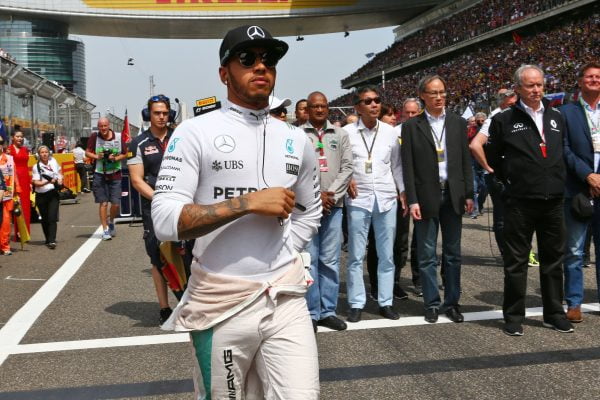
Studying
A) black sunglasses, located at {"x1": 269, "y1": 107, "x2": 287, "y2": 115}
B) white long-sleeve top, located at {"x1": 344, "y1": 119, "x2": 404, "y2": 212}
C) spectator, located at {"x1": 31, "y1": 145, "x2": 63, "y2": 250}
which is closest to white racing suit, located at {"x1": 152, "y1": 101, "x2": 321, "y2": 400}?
white long-sleeve top, located at {"x1": 344, "y1": 119, "x2": 404, "y2": 212}

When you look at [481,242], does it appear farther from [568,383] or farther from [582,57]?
[582,57]

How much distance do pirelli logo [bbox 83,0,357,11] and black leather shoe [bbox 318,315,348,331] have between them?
57525 mm

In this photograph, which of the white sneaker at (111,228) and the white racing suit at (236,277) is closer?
the white racing suit at (236,277)

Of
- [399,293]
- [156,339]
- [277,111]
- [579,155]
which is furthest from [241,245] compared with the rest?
[399,293]

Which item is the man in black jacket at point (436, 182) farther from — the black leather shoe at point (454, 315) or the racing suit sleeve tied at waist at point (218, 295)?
the racing suit sleeve tied at waist at point (218, 295)

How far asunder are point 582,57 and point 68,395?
87.6 ft

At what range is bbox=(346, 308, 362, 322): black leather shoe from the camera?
527cm

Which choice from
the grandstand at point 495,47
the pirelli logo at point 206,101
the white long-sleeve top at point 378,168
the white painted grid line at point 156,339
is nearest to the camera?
the white painted grid line at point 156,339

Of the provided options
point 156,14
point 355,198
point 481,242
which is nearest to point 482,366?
point 355,198

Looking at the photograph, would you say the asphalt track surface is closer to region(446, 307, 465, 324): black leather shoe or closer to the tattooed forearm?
region(446, 307, 465, 324): black leather shoe

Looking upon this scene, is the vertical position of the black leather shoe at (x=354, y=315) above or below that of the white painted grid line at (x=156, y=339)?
above

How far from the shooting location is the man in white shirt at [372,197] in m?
5.37

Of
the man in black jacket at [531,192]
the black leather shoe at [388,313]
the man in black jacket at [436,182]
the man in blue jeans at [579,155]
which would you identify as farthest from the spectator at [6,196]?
the man in blue jeans at [579,155]

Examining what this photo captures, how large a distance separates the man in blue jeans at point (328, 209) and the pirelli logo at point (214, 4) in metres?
56.9
